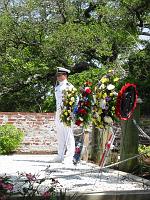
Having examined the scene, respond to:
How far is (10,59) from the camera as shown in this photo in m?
16.2

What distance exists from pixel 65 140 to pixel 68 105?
0.90 metres

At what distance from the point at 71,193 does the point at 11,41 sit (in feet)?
39.5

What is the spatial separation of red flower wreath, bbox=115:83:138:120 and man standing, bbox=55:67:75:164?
2.24 meters

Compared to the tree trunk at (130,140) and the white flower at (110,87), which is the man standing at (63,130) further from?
the white flower at (110,87)

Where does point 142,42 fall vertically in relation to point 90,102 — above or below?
above

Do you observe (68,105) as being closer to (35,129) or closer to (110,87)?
(110,87)

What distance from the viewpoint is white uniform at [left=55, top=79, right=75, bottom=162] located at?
865 centimetres

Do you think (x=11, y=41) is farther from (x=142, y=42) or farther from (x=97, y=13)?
(x=142, y=42)

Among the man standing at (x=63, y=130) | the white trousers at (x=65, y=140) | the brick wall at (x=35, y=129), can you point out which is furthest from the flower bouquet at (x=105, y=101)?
the brick wall at (x=35, y=129)

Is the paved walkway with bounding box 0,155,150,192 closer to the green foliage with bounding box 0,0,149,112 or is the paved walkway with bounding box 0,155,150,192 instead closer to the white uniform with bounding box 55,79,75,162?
the white uniform with bounding box 55,79,75,162

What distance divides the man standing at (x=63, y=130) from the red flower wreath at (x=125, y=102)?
2236 mm

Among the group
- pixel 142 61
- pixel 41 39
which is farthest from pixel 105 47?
pixel 41 39

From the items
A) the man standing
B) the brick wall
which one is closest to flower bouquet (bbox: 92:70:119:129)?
the man standing

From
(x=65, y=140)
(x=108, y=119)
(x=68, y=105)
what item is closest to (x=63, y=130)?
(x=65, y=140)
